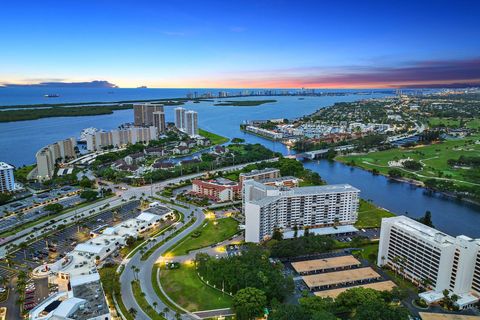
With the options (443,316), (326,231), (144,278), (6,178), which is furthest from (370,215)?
(6,178)

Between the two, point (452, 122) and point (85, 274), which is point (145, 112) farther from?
point (452, 122)

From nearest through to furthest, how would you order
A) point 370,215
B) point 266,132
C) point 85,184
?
point 370,215 → point 85,184 → point 266,132

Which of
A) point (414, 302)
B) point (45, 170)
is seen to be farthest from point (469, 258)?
point (45, 170)

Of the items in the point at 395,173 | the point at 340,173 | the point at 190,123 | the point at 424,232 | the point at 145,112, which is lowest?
the point at 340,173

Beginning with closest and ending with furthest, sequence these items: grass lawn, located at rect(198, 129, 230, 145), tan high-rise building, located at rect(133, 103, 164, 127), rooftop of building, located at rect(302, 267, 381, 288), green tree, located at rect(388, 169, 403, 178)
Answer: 1. rooftop of building, located at rect(302, 267, 381, 288)
2. green tree, located at rect(388, 169, 403, 178)
3. grass lawn, located at rect(198, 129, 230, 145)
4. tan high-rise building, located at rect(133, 103, 164, 127)

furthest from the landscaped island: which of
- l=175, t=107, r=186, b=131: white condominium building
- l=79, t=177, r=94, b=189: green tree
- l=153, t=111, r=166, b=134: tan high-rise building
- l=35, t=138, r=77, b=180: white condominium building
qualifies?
l=153, t=111, r=166, b=134: tan high-rise building

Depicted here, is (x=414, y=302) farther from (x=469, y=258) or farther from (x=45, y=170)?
(x=45, y=170)

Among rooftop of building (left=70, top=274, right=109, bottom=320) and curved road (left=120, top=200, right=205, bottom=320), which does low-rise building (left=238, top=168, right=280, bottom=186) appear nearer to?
curved road (left=120, top=200, right=205, bottom=320)
